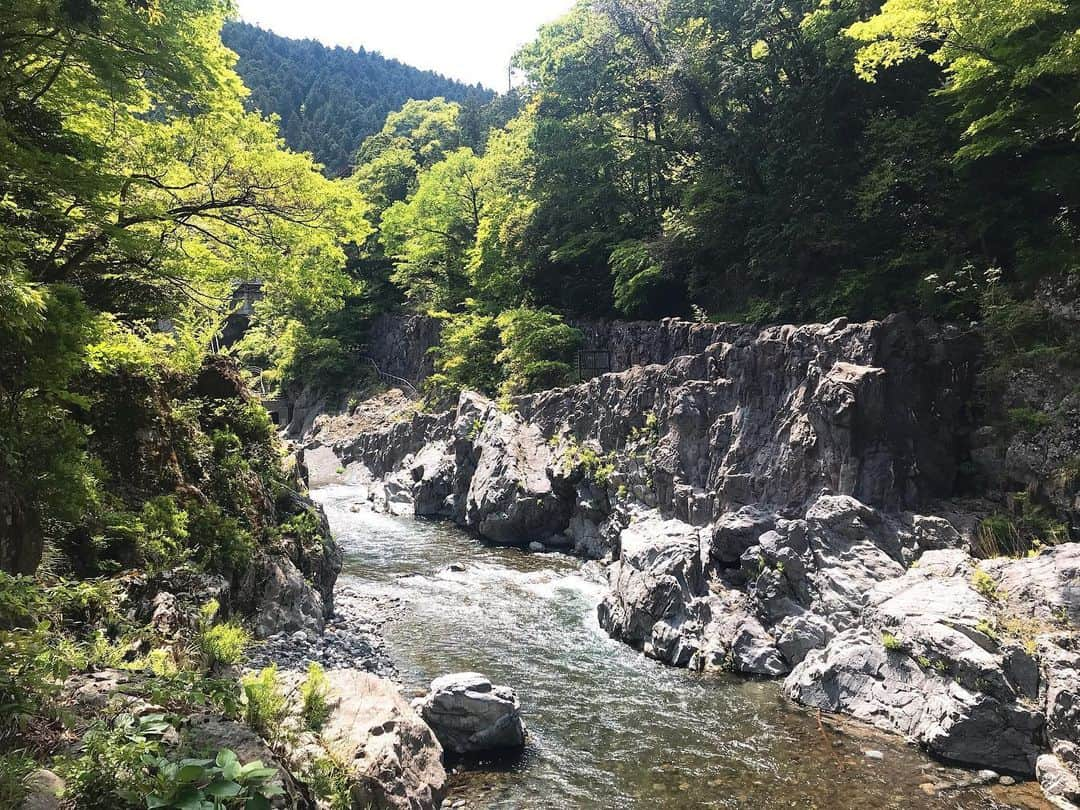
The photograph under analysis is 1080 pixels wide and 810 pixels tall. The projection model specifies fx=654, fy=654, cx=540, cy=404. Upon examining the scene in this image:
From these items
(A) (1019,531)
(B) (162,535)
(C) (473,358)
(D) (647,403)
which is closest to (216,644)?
(B) (162,535)

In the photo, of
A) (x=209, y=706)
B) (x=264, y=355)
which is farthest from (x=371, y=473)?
(x=209, y=706)

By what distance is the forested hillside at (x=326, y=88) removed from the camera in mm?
97562

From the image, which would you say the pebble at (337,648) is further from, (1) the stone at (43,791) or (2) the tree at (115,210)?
(1) the stone at (43,791)

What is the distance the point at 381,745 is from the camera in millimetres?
7531

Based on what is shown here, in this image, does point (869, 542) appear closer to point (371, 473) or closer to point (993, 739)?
point (993, 739)

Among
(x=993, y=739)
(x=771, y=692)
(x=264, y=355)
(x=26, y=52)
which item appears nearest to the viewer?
(x=26, y=52)

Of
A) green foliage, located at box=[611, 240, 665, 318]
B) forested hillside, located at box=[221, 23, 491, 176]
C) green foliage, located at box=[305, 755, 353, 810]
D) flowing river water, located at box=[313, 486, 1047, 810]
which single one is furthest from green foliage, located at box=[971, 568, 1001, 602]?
forested hillside, located at box=[221, 23, 491, 176]

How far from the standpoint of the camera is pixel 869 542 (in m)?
13.8

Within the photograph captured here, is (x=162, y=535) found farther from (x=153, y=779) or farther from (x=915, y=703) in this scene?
(x=915, y=703)

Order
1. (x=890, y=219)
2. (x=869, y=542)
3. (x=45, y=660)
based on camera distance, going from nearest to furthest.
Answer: (x=45, y=660)
(x=869, y=542)
(x=890, y=219)

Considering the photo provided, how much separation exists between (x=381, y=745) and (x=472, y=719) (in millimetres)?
2526

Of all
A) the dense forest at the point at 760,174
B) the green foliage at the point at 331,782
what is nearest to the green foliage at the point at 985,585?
the dense forest at the point at 760,174

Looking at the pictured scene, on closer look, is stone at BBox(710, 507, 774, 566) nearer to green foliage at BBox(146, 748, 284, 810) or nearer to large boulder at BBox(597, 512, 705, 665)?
large boulder at BBox(597, 512, 705, 665)

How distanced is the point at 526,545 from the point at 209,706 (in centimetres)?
1789
